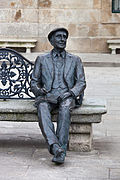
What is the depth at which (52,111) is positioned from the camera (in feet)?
22.1

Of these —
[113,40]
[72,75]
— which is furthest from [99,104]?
[113,40]

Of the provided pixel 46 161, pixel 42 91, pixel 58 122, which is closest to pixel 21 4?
pixel 42 91

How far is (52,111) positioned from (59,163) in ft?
2.75

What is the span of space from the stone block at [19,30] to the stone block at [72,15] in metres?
0.66

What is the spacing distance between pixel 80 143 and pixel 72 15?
45.5ft

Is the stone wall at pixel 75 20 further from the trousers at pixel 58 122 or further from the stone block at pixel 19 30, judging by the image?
the trousers at pixel 58 122

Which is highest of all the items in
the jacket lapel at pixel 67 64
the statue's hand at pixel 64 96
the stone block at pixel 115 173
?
the jacket lapel at pixel 67 64

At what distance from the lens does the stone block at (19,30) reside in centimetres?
2034

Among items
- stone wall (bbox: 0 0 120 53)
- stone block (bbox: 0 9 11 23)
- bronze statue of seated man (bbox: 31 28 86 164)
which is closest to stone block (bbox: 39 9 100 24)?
stone wall (bbox: 0 0 120 53)

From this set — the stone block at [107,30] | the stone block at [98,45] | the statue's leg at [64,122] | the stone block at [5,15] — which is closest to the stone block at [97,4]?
the stone block at [107,30]

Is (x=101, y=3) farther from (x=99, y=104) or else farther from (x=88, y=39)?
(x=99, y=104)

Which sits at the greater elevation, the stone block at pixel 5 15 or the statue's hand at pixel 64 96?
the stone block at pixel 5 15

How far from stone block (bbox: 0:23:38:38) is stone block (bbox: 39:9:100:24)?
0.66 metres

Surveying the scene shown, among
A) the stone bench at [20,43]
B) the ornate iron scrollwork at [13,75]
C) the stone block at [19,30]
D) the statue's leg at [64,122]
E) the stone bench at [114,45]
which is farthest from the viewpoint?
the stone block at [19,30]
